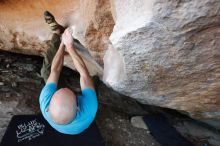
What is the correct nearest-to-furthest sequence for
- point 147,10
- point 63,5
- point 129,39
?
1. point 147,10
2. point 129,39
3. point 63,5

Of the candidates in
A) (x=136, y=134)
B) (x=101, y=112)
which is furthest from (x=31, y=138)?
(x=136, y=134)

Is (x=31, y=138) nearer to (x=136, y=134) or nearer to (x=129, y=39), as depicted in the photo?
(x=136, y=134)

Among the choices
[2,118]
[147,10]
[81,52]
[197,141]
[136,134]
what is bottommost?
[197,141]

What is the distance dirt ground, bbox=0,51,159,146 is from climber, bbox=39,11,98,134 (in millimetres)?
878

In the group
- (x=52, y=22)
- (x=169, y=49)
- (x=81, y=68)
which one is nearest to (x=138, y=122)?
(x=81, y=68)

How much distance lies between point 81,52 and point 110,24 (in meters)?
0.57

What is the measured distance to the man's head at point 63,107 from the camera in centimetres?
154

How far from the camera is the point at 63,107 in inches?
60.4

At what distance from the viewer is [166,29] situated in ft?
4.15

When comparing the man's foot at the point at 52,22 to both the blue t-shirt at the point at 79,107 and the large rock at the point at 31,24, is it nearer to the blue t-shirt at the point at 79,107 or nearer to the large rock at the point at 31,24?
the large rock at the point at 31,24

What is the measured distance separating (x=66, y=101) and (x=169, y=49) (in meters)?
0.63

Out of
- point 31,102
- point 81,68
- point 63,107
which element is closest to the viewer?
point 63,107
